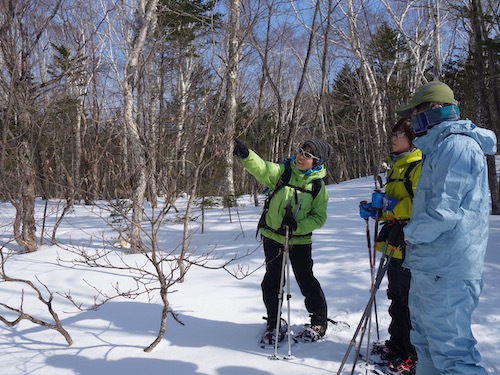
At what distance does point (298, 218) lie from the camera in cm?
309

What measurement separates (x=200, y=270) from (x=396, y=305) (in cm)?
284

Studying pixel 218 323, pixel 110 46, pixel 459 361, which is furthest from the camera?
pixel 110 46

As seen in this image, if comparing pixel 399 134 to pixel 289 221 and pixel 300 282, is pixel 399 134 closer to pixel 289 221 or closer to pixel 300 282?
pixel 289 221

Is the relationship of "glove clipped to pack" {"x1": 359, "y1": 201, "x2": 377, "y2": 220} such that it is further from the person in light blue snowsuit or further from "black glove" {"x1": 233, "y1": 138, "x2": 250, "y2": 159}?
"black glove" {"x1": 233, "y1": 138, "x2": 250, "y2": 159}

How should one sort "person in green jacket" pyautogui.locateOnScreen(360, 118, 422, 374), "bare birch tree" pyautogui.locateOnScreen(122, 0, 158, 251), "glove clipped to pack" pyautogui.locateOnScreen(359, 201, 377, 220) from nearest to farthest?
1. "person in green jacket" pyautogui.locateOnScreen(360, 118, 422, 374)
2. "glove clipped to pack" pyautogui.locateOnScreen(359, 201, 377, 220)
3. "bare birch tree" pyautogui.locateOnScreen(122, 0, 158, 251)

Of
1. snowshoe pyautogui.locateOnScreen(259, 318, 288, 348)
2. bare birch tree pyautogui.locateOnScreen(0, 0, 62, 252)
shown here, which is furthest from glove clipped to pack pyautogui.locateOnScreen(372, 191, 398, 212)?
bare birch tree pyautogui.locateOnScreen(0, 0, 62, 252)

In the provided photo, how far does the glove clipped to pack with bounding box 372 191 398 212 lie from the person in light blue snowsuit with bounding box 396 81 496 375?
1.68 ft

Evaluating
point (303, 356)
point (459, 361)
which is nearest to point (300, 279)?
point (303, 356)

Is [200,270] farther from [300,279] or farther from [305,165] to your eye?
[305,165]

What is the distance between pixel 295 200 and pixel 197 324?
146 cm

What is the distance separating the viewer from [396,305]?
106 inches

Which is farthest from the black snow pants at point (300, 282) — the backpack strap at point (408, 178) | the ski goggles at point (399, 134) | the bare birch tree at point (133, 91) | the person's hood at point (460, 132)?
the bare birch tree at point (133, 91)

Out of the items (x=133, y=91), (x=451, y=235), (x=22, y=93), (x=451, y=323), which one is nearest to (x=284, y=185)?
(x=451, y=235)

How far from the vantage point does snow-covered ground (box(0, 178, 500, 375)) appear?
285cm
